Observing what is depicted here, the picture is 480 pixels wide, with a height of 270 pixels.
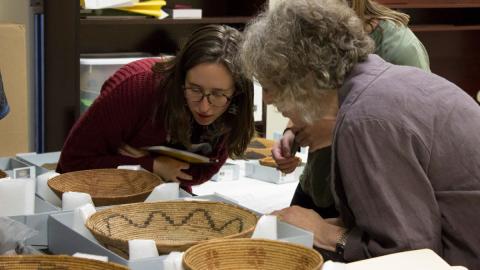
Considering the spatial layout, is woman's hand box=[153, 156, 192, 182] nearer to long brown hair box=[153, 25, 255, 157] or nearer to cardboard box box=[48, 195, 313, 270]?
long brown hair box=[153, 25, 255, 157]

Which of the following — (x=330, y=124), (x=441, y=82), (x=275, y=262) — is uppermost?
(x=441, y=82)

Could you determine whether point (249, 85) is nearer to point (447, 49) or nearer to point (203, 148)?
point (203, 148)

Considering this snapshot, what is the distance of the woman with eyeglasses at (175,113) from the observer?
6.93 ft

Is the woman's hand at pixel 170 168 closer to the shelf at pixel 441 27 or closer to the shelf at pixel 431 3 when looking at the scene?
the shelf at pixel 431 3

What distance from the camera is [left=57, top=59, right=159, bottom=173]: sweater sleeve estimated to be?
2207 mm

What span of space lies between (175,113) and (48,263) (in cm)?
91

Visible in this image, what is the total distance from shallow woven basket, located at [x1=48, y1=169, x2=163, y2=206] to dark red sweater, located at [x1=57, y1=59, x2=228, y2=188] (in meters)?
0.16

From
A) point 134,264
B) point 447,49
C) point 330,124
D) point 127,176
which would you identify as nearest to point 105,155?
point 127,176

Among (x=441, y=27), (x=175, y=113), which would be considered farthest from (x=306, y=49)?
(x=441, y=27)

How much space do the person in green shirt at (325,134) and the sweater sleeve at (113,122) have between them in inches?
16.3

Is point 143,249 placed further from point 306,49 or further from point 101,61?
point 101,61

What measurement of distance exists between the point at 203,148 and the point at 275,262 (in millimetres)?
990

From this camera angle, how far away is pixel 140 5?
→ 11.6 ft

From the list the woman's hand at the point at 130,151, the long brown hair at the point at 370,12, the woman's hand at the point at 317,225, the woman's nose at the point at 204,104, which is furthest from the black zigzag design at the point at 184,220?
the long brown hair at the point at 370,12
